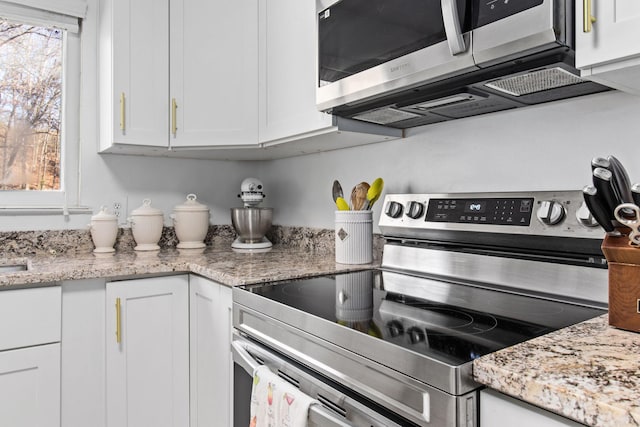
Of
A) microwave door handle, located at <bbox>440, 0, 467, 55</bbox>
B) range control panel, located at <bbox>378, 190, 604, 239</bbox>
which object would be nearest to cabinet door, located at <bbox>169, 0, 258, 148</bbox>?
range control panel, located at <bbox>378, 190, 604, 239</bbox>

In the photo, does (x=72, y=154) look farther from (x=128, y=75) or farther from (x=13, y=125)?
(x=128, y=75)

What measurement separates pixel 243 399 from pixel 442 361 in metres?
0.77

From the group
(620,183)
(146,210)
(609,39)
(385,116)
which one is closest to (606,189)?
(620,183)

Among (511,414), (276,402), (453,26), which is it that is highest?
(453,26)

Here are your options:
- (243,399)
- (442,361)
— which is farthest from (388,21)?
(243,399)

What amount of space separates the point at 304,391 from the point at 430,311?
33 centimetres

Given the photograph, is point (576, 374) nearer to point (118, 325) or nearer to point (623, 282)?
point (623, 282)

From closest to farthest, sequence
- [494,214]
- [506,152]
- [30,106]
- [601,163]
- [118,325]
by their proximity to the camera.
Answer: [601,163] < [494,214] < [506,152] < [118,325] < [30,106]

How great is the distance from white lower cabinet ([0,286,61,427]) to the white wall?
1.14 meters

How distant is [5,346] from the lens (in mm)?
1364

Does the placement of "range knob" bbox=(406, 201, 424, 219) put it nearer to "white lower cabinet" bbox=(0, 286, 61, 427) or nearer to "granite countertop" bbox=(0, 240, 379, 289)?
"granite countertop" bbox=(0, 240, 379, 289)

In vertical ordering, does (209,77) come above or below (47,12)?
below

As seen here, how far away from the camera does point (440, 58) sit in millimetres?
1059

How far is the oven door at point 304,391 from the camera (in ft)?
2.63
